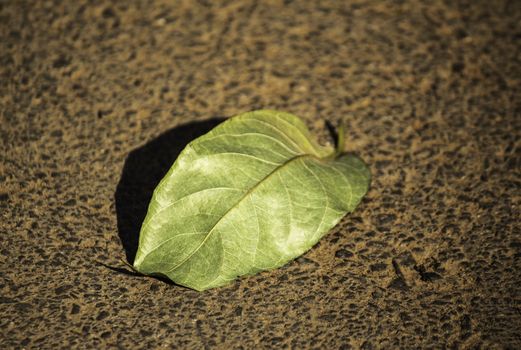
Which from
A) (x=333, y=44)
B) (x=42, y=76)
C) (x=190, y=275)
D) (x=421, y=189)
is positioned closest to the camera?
(x=190, y=275)

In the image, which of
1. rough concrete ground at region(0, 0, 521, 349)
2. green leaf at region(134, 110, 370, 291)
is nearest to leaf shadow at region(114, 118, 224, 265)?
rough concrete ground at region(0, 0, 521, 349)

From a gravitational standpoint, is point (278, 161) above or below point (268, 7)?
below

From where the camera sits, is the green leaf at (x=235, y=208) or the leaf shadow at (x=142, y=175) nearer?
the green leaf at (x=235, y=208)

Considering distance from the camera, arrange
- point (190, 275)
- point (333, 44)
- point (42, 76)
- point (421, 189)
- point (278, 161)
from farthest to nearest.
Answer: point (333, 44) → point (42, 76) → point (421, 189) → point (278, 161) → point (190, 275)

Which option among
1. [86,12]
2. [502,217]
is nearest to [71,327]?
[502,217]

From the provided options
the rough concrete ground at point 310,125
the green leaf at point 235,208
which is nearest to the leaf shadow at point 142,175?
the rough concrete ground at point 310,125

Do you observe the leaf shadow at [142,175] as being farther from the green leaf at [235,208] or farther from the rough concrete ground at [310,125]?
the green leaf at [235,208]

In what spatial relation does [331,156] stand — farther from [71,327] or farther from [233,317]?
[71,327]
